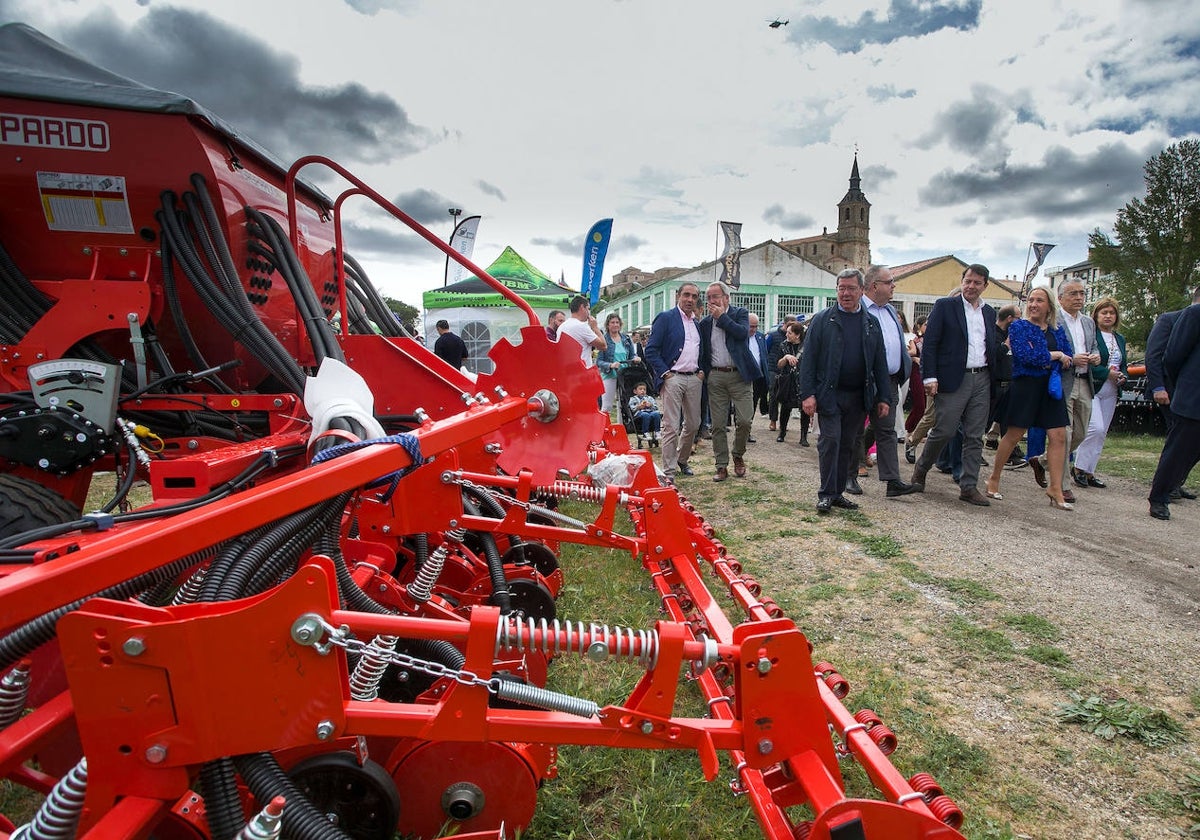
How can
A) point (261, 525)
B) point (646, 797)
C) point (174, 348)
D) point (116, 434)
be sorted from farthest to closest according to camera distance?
1. point (174, 348)
2. point (116, 434)
3. point (646, 797)
4. point (261, 525)

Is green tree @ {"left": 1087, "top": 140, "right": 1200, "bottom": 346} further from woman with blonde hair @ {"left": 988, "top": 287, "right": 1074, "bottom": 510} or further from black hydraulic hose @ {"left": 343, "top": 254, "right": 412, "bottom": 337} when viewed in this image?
black hydraulic hose @ {"left": 343, "top": 254, "right": 412, "bottom": 337}

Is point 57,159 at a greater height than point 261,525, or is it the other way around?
point 57,159

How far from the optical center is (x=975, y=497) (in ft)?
18.1

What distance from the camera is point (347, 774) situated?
4.98ft

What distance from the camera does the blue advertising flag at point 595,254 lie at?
15.4m

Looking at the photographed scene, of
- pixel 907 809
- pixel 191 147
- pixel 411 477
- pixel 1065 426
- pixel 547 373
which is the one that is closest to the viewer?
pixel 907 809

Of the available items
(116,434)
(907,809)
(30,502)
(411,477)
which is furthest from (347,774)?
(116,434)

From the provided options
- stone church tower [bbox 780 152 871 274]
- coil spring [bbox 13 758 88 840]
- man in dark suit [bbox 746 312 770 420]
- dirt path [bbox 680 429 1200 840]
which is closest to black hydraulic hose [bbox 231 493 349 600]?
coil spring [bbox 13 758 88 840]

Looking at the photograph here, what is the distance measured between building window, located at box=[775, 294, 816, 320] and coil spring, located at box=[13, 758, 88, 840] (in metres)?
43.4

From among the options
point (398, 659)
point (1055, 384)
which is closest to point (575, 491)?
point (398, 659)

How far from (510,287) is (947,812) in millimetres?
14894

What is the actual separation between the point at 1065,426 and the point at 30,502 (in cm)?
682

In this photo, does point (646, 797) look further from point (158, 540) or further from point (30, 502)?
point (30, 502)

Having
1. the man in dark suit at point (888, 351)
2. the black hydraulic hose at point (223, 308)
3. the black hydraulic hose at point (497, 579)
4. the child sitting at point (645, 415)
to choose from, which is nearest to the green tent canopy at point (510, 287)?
the child sitting at point (645, 415)
